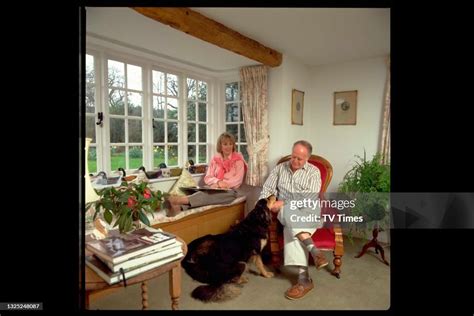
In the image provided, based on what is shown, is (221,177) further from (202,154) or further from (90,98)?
(90,98)

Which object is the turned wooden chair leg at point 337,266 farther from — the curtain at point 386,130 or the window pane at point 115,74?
the window pane at point 115,74

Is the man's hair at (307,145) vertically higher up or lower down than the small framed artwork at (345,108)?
lower down

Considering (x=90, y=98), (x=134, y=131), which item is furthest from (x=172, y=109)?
(x=90, y=98)

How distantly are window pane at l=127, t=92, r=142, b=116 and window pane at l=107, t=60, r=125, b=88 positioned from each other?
0.13 ft

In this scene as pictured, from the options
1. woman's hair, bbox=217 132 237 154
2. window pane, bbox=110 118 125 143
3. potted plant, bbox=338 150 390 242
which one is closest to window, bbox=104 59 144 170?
window pane, bbox=110 118 125 143

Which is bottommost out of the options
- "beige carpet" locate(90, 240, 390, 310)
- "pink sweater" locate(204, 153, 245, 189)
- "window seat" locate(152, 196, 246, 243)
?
"beige carpet" locate(90, 240, 390, 310)

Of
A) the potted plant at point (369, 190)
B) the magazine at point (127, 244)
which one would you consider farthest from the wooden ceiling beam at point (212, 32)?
the magazine at point (127, 244)

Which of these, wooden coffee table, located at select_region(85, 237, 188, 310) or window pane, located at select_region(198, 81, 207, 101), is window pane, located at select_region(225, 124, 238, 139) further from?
wooden coffee table, located at select_region(85, 237, 188, 310)

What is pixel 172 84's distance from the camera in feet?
2.76

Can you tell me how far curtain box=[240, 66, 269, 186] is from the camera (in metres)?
0.91

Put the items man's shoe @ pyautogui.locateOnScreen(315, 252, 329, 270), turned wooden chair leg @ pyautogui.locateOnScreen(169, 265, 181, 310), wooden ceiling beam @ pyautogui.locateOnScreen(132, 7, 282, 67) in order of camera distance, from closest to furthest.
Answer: wooden ceiling beam @ pyautogui.locateOnScreen(132, 7, 282, 67), turned wooden chair leg @ pyautogui.locateOnScreen(169, 265, 181, 310), man's shoe @ pyautogui.locateOnScreen(315, 252, 329, 270)

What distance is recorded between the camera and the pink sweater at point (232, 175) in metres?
0.90

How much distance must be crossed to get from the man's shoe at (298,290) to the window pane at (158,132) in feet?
Result: 2.21
